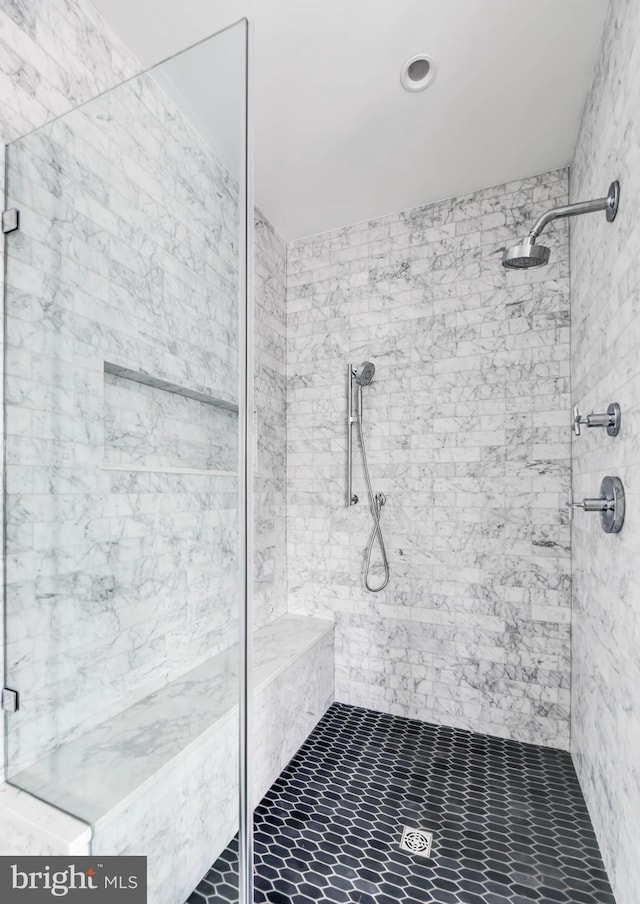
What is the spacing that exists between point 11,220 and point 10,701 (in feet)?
3.86

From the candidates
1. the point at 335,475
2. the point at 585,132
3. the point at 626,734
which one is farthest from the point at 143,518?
the point at 585,132

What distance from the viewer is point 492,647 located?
2.32 metres

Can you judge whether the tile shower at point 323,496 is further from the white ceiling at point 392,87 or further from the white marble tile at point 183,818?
the white ceiling at point 392,87

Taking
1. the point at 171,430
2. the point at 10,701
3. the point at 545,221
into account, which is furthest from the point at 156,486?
the point at 545,221

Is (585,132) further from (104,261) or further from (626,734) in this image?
(626,734)

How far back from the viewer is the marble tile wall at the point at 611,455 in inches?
48.1

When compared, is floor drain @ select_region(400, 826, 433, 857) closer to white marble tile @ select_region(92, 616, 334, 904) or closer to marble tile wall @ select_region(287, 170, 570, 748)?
marble tile wall @ select_region(287, 170, 570, 748)

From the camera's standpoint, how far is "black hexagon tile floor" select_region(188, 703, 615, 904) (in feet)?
4.71

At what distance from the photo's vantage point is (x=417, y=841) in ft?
5.34

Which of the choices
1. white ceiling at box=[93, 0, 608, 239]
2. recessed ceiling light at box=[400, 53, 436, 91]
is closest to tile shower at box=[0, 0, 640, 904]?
white ceiling at box=[93, 0, 608, 239]

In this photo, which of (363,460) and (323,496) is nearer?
(363,460)

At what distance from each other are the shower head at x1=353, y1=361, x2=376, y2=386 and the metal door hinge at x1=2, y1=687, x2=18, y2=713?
196cm

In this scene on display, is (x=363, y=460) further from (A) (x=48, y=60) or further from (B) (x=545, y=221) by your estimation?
(A) (x=48, y=60)

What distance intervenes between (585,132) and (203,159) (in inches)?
65.0
